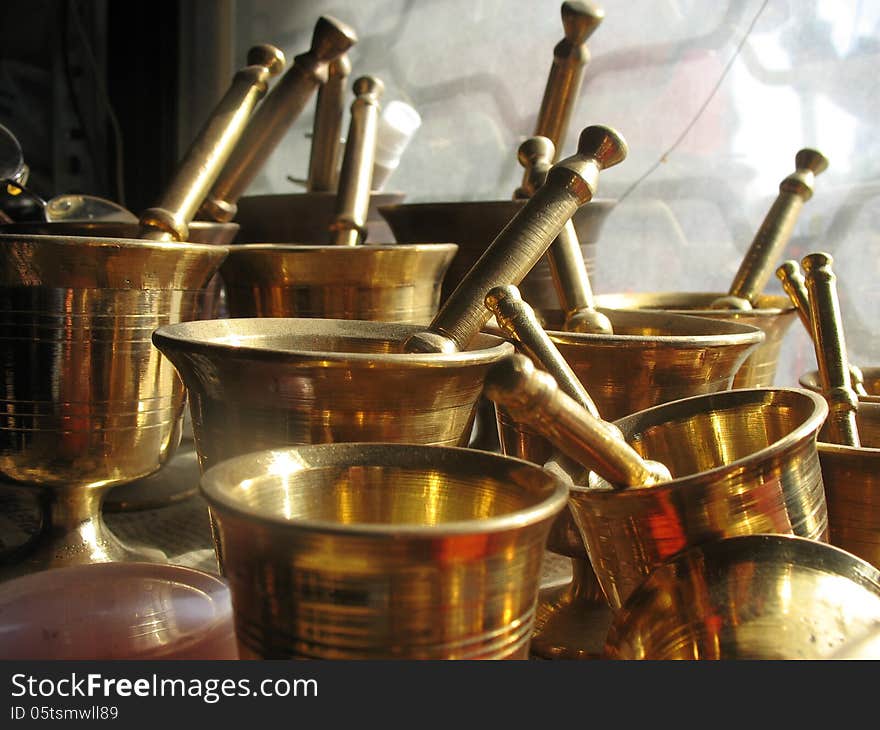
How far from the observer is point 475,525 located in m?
0.44

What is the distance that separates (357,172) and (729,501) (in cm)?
78

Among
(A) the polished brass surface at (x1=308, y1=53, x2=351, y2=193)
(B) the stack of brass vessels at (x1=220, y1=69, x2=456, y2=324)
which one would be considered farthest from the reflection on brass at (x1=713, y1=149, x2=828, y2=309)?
(A) the polished brass surface at (x1=308, y1=53, x2=351, y2=193)

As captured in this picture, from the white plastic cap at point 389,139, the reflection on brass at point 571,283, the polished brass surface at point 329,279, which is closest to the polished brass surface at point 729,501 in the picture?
the reflection on brass at point 571,283

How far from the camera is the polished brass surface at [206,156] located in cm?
102

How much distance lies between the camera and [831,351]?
931 mm

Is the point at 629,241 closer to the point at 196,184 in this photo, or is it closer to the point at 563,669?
the point at 196,184

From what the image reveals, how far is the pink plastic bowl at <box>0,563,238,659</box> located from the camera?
555 mm

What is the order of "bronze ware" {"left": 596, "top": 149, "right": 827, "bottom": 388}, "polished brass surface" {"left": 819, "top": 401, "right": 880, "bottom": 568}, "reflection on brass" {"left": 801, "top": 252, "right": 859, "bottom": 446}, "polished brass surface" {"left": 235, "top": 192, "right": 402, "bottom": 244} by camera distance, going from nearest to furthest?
"polished brass surface" {"left": 819, "top": 401, "right": 880, "bottom": 568} < "reflection on brass" {"left": 801, "top": 252, "right": 859, "bottom": 446} < "bronze ware" {"left": 596, "top": 149, "right": 827, "bottom": 388} < "polished brass surface" {"left": 235, "top": 192, "right": 402, "bottom": 244}

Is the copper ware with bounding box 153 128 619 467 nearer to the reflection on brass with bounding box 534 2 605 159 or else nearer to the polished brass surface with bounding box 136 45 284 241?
the polished brass surface with bounding box 136 45 284 241

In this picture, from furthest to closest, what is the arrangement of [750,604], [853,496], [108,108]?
[108,108]
[853,496]
[750,604]

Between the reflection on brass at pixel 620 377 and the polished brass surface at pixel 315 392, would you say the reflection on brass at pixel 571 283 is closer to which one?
the reflection on brass at pixel 620 377

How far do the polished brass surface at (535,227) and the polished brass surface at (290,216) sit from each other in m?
0.55

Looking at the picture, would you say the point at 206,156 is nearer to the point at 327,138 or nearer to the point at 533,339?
the point at 327,138

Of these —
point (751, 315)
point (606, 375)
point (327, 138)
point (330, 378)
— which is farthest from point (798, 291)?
point (327, 138)
